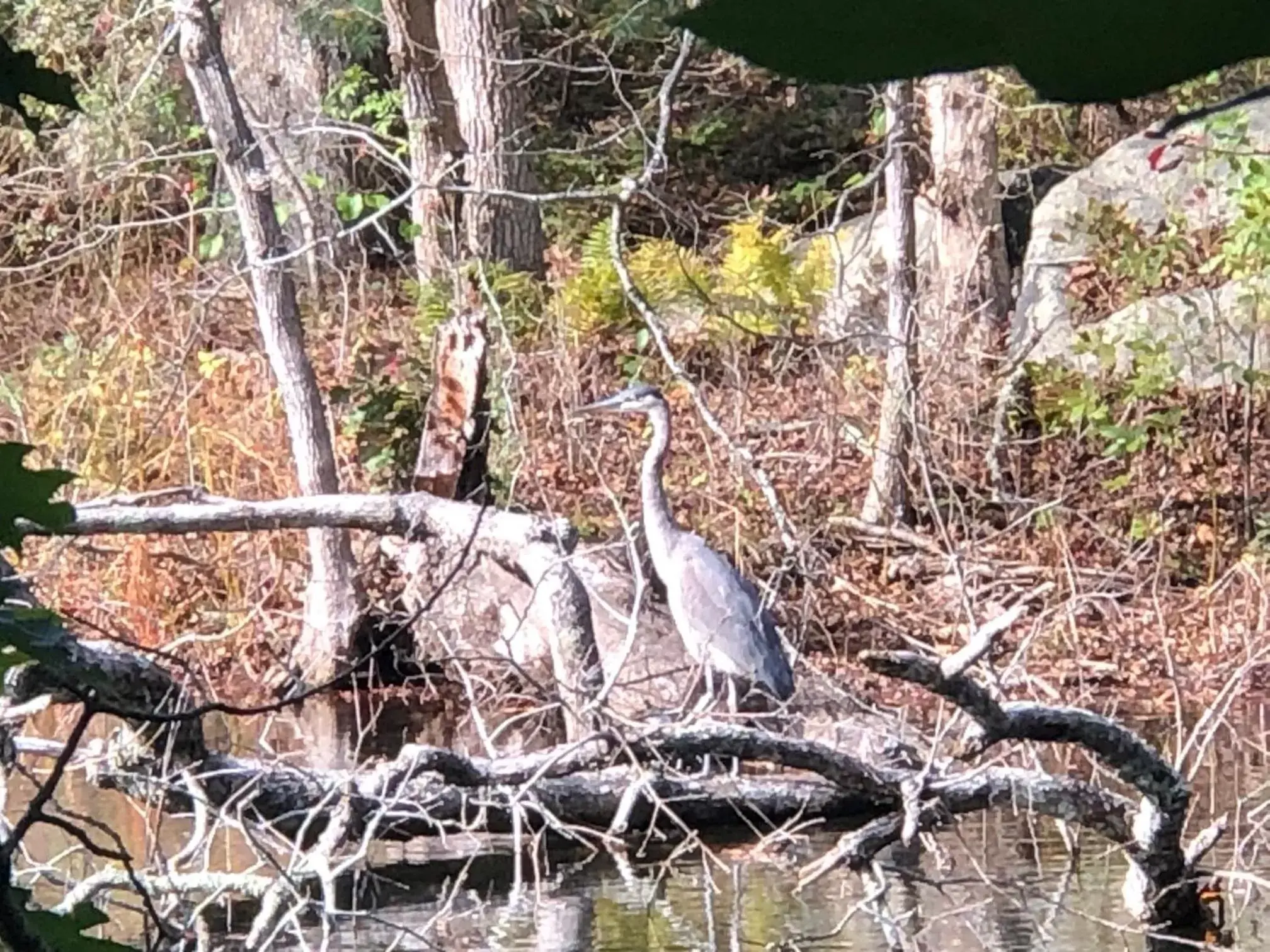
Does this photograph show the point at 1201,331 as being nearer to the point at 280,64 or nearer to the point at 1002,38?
the point at 280,64

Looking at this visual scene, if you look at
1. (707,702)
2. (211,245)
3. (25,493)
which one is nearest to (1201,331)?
(211,245)

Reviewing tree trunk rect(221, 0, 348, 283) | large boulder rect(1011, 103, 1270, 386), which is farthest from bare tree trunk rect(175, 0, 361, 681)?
tree trunk rect(221, 0, 348, 283)

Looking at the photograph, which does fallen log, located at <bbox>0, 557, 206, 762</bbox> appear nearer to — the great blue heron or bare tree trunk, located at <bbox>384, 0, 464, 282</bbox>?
the great blue heron

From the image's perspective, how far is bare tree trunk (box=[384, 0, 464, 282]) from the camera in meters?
10.1

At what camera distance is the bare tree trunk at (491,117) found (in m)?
10.4

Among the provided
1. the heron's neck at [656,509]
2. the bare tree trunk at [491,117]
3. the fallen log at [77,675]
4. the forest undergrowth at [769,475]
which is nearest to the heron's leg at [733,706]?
the forest undergrowth at [769,475]

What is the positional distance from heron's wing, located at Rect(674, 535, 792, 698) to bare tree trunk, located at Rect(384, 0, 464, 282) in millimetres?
3232

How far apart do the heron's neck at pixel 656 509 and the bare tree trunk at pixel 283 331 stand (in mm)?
1320

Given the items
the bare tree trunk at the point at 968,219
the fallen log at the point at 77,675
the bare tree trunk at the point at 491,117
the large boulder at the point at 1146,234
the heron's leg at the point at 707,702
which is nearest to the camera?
the fallen log at the point at 77,675

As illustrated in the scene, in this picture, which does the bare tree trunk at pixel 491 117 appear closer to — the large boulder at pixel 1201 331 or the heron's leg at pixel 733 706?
the large boulder at pixel 1201 331

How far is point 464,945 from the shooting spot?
512cm

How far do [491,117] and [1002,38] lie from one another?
1064cm

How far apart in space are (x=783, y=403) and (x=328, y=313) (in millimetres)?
3055

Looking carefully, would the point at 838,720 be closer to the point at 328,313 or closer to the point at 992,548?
the point at 992,548
